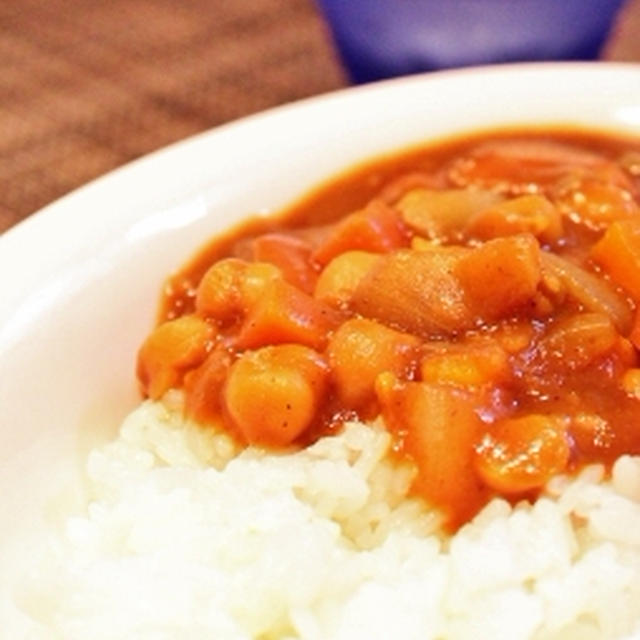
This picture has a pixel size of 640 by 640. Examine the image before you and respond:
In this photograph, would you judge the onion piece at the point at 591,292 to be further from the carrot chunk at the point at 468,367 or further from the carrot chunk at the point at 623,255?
the carrot chunk at the point at 468,367

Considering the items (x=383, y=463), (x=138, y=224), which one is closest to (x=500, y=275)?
(x=383, y=463)

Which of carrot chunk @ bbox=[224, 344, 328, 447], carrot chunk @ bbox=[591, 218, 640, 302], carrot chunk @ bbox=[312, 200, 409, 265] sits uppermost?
carrot chunk @ bbox=[591, 218, 640, 302]

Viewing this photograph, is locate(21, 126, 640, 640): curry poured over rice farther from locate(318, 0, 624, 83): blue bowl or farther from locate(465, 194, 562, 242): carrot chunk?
locate(318, 0, 624, 83): blue bowl

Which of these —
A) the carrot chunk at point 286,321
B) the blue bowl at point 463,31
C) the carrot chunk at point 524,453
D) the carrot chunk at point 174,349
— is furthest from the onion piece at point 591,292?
the blue bowl at point 463,31

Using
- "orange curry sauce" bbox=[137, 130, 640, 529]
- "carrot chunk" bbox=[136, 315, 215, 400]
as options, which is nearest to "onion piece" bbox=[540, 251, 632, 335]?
"orange curry sauce" bbox=[137, 130, 640, 529]

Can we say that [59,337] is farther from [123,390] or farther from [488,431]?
[488,431]

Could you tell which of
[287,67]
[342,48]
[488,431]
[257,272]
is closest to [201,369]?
[257,272]
